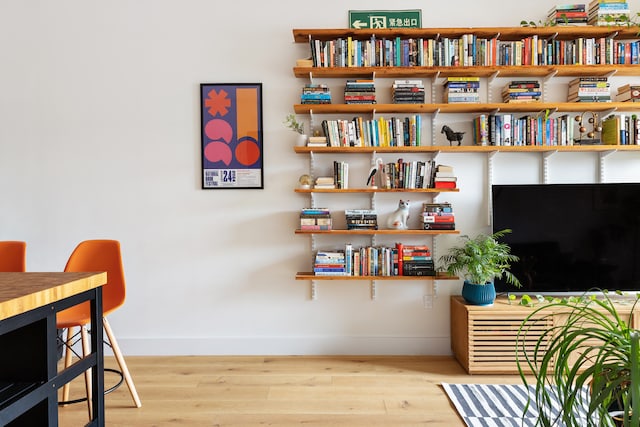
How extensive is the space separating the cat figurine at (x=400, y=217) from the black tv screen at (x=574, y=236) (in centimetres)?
64

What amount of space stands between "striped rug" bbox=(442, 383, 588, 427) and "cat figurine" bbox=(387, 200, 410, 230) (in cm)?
108

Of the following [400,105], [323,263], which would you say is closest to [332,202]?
[323,263]

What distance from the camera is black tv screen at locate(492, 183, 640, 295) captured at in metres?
3.05

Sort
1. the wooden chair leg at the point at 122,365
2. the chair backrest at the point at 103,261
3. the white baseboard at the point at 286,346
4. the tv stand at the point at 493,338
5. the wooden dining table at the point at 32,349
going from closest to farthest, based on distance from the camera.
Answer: the wooden dining table at the point at 32,349 → the wooden chair leg at the point at 122,365 → the chair backrest at the point at 103,261 → the tv stand at the point at 493,338 → the white baseboard at the point at 286,346

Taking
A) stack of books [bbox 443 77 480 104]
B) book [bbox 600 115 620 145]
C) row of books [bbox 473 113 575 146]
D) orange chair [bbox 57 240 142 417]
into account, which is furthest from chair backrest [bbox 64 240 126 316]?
book [bbox 600 115 620 145]

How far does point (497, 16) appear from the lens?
10.7ft

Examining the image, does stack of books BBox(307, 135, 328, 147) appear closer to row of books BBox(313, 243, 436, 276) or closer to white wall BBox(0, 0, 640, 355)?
white wall BBox(0, 0, 640, 355)

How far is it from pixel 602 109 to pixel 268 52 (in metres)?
2.48

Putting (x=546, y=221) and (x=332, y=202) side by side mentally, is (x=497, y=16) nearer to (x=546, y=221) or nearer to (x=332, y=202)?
(x=546, y=221)

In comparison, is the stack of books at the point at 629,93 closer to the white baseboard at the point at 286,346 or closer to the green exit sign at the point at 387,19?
the green exit sign at the point at 387,19

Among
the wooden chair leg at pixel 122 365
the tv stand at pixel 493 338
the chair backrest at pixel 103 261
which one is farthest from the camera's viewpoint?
the tv stand at pixel 493 338

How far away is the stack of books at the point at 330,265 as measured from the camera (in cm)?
307

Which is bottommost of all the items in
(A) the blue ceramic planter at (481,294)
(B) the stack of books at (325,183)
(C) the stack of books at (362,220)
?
(A) the blue ceramic planter at (481,294)

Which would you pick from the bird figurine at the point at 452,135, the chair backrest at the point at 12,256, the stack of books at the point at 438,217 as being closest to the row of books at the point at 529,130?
the bird figurine at the point at 452,135
